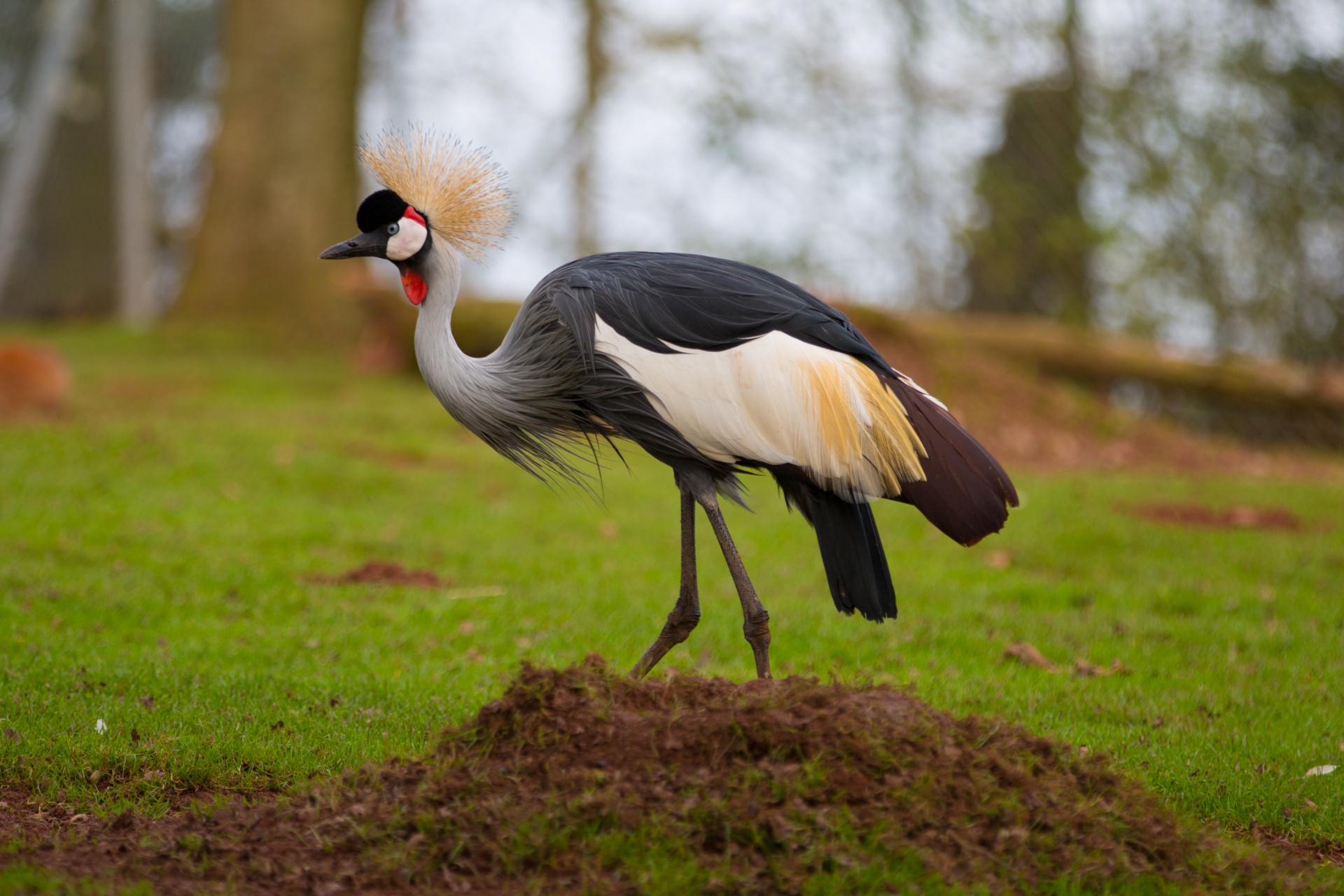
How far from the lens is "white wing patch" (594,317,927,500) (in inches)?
156

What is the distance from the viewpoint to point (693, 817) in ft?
10.3

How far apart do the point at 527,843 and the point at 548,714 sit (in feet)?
1.42

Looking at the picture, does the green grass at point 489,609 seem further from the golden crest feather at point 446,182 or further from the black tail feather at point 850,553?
the golden crest feather at point 446,182

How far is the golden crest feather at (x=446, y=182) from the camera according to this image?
4230 mm

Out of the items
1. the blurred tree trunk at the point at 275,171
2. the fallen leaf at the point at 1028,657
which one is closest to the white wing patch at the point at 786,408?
the fallen leaf at the point at 1028,657

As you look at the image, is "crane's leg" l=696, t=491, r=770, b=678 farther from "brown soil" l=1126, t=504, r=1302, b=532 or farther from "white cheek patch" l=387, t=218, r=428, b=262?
"brown soil" l=1126, t=504, r=1302, b=532

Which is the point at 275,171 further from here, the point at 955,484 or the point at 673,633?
the point at 955,484

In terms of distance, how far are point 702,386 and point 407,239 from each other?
47.6 inches

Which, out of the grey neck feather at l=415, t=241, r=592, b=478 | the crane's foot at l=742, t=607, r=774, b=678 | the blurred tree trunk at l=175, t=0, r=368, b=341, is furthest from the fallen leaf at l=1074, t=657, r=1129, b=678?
the blurred tree trunk at l=175, t=0, r=368, b=341

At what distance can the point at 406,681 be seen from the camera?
195 inches

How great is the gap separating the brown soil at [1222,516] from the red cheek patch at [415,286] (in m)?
5.99

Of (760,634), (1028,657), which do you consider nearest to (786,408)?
(760,634)

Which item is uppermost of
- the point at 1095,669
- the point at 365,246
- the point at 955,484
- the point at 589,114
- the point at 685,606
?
the point at 589,114

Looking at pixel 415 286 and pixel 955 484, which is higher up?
pixel 415 286
